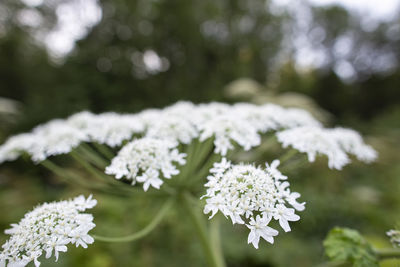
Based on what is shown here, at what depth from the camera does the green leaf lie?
4.06 ft

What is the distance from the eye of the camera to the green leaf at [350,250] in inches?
48.8

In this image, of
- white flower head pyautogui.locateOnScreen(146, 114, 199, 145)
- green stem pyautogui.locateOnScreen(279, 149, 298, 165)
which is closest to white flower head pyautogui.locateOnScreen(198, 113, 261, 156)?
white flower head pyautogui.locateOnScreen(146, 114, 199, 145)

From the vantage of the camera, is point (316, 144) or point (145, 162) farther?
point (316, 144)

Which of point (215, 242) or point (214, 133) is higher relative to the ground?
point (214, 133)

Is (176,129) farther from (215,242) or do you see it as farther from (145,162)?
(215,242)

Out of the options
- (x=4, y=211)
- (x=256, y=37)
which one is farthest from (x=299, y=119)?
(x=256, y=37)

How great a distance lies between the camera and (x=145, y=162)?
1.37 m

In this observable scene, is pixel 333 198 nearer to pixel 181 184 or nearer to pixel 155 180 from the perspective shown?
pixel 181 184

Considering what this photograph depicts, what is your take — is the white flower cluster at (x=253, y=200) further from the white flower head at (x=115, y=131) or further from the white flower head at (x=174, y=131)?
the white flower head at (x=115, y=131)

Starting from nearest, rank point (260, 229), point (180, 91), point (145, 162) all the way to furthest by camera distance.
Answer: point (260, 229) < point (145, 162) < point (180, 91)

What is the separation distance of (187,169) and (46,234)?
867 mm

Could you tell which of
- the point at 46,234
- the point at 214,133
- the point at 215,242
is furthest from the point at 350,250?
the point at 46,234

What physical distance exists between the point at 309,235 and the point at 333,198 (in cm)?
115

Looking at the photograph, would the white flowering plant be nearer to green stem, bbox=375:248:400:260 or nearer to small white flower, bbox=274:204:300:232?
small white flower, bbox=274:204:300:232
